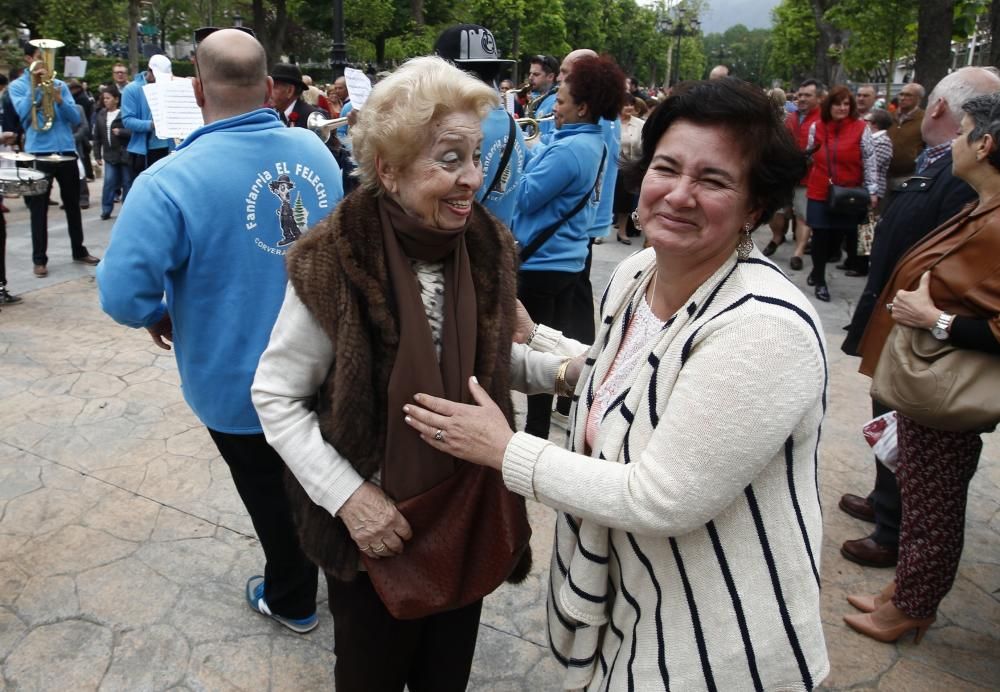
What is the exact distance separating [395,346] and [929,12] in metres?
13.8

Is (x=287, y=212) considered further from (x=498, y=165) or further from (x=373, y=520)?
(x=498, y=165)

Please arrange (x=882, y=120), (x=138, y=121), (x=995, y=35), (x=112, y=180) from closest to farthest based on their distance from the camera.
Answer: (x=138, y=121) < (x=882, y=120) < (x=112, y=180) < (x=995, y=35)

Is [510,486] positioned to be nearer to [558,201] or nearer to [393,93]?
[393,93]

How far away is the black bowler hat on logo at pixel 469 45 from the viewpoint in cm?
390

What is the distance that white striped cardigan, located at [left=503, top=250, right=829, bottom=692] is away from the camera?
1.22 m

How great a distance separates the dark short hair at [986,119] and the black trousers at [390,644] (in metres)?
2.10

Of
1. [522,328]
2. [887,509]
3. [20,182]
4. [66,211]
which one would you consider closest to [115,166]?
[66,211]

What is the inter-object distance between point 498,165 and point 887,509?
7.85 feet

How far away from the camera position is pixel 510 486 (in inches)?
55.9

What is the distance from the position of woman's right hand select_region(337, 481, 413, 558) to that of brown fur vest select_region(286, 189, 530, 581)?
61mm

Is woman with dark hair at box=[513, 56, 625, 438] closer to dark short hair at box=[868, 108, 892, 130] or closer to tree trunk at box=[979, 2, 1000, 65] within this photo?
dark short hair at box=[868, 108, 892, 130]

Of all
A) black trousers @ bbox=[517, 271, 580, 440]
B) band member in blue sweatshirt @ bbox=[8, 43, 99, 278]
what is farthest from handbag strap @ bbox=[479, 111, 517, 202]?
band member in blue sweatshirt @ bbox=[8, 43, 99, 278]

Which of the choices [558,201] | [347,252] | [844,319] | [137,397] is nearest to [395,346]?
[347,252]

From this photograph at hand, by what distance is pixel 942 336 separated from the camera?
7.57 ft
